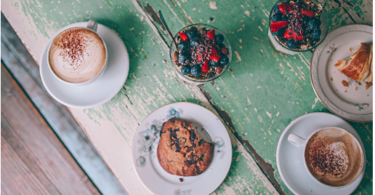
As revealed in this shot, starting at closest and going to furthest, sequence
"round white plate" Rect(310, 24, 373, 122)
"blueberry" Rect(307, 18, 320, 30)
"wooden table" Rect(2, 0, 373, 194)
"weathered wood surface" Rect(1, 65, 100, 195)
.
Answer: "blueberry" Rect(307, 18, 320, 30)
"round white plate" Rect(310, 24, 373, 122)
"wooden table" Rect(2, 0, 373, 194)
"weathered wood surface" Rect(1, 65, 100, 195)

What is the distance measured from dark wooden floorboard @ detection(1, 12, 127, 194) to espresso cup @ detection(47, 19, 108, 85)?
1.71 ft

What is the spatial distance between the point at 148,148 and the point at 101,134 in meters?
0.31

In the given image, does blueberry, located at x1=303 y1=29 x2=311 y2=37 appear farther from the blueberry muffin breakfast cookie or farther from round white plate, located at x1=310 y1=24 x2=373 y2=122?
the blueberry muffin breakfast cookie

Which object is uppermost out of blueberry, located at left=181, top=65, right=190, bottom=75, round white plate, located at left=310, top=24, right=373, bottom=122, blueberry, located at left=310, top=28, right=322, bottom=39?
blueberry, located at left=181, top=65, right=190, bottom=75

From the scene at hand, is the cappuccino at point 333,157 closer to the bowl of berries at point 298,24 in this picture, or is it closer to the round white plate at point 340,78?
the round white plate at point 340,78

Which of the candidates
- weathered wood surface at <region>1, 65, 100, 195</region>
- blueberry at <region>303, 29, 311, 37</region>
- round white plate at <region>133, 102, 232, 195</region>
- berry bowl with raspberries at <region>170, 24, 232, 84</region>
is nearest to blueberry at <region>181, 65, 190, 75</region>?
berry bowl with raspberries at <region>170, 24, 232, 84</region>

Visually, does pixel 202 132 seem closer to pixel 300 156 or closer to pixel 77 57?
pixel 300 156

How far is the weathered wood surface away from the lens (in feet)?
4.66

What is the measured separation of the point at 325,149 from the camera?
1.05 meters

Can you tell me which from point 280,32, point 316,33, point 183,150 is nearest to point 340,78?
point 316,33

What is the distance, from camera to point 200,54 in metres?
0.97

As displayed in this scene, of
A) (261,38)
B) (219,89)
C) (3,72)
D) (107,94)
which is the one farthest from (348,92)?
(3,72)

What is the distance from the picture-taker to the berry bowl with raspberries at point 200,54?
98 centimetres

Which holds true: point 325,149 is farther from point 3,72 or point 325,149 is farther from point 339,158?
point 3,72
